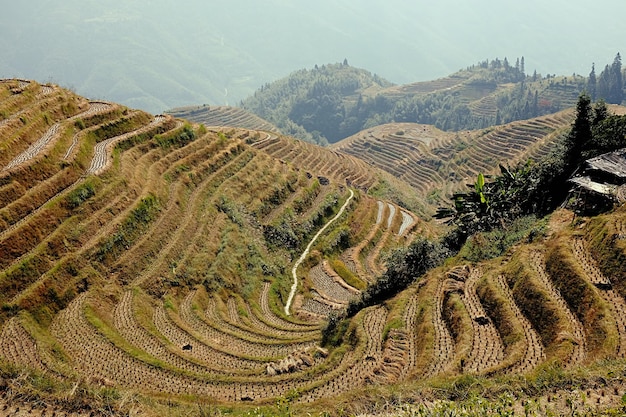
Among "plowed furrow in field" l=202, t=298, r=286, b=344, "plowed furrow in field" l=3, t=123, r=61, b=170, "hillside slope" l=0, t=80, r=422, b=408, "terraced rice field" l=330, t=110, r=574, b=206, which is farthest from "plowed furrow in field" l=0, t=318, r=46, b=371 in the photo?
"terraced rice field" l=330, t=110, r=574, b=206

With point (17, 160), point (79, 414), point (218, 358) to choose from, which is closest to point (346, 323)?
point (218, 358)

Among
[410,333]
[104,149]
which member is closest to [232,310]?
[410,333]

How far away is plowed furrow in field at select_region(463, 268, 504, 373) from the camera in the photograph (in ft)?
56.8

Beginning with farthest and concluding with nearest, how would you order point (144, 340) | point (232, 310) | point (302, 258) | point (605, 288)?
point (302, 258) < point (232, 310) < point (144, 340) < point (605, 288)

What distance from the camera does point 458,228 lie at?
34.9 meters

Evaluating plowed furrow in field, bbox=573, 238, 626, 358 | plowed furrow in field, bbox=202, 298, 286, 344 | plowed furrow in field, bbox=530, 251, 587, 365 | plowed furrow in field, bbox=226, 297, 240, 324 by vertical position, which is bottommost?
plowed furrow in field, bbox=226, 297, 240, 324

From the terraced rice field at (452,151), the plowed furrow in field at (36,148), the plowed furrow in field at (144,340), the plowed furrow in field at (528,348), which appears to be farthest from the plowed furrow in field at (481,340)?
the terraced rice field at (452,151)

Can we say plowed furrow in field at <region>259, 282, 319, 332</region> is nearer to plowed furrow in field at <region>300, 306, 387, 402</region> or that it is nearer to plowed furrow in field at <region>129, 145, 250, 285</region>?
plowed furrow in field at <region>129, 145, 250, 285</region>

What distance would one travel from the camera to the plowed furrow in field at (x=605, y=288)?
618 inches

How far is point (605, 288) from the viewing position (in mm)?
18312

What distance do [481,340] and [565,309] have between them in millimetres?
3710

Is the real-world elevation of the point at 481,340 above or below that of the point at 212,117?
above

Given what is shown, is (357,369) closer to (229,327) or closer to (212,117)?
(229,327)

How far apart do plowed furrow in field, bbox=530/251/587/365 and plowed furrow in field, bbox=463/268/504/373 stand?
8.88 ft
